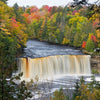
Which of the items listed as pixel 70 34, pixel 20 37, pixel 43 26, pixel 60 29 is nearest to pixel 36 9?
pixel 43 26

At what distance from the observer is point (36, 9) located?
294 feet

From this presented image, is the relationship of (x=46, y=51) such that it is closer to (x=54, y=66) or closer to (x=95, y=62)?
(x=54, y=66)

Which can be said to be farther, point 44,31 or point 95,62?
point 44,31

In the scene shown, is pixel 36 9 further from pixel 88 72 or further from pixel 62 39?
pixel 88 72

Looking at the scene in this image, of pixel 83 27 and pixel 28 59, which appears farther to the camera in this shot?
pixel 83 27

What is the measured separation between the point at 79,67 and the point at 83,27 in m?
17.8

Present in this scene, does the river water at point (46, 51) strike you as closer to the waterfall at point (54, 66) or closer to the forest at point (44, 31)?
the forest at point (44, 31)

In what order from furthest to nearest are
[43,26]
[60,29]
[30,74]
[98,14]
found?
[43,26]
[60,29]
[30,74]
[98,14]

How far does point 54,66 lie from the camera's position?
23.1m

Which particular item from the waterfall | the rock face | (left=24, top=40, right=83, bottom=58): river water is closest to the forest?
(left=24, top=40, right=83, bottom=58): river water

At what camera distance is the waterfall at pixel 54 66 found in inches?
815

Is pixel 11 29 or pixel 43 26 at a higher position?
pixel 43 26

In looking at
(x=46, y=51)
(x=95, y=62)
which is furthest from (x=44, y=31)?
(x=95, y=62)

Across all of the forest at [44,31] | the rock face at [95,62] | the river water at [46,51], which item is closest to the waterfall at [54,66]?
the rock face at [95,62]
